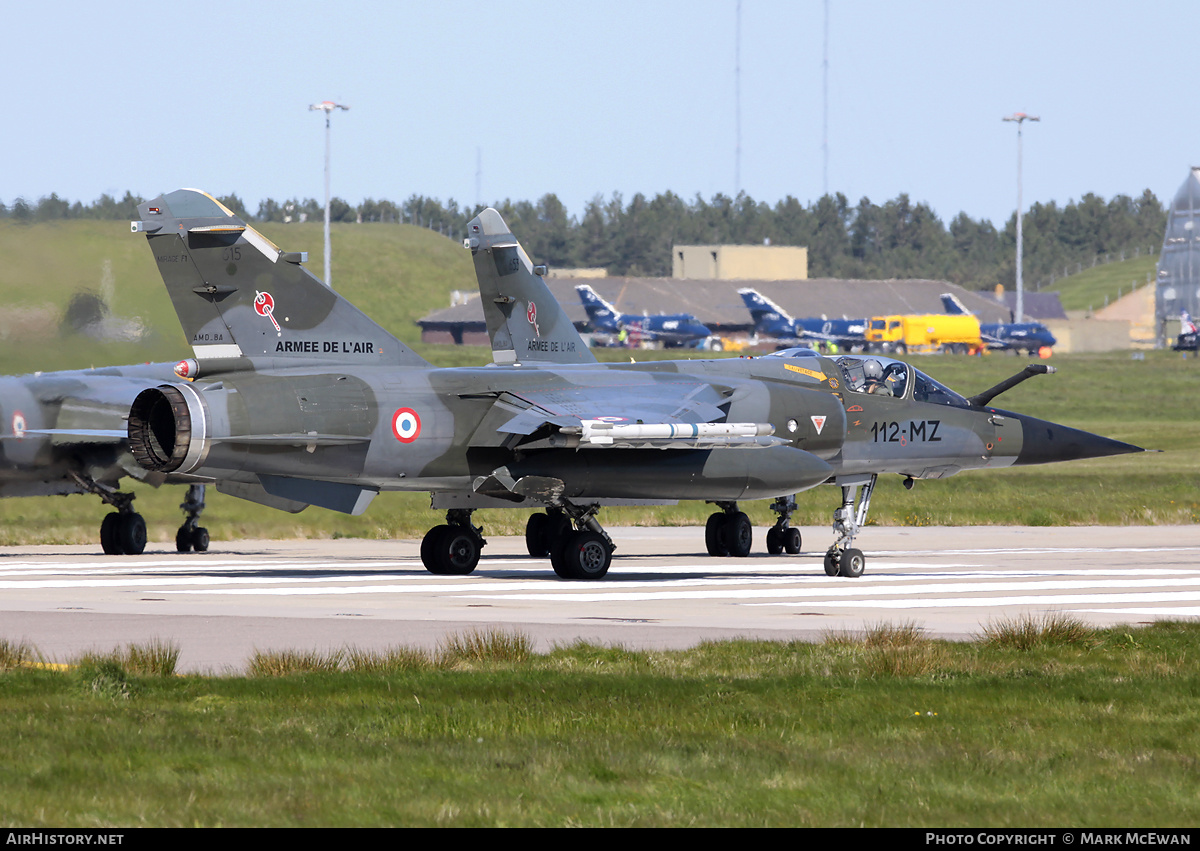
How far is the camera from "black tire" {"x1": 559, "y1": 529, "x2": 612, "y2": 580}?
21109mm

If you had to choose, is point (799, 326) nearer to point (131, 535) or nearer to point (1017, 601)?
point (131, 535)

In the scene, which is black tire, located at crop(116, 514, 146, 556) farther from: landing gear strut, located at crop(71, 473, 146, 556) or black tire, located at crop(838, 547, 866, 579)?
black tire, located at crop(838, 547, 866, 579)

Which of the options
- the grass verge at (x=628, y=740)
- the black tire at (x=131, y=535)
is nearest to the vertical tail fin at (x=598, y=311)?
the black tire at (x=131, y=535)

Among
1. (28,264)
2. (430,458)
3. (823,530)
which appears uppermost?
(28,264)

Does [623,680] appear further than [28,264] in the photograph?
No

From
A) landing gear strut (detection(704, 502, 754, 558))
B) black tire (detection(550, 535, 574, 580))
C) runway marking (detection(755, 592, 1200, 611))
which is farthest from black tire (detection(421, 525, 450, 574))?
runway marking (detection(755, 592, 1200, 611))

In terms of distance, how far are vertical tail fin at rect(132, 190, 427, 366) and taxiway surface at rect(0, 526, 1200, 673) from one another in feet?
10.1

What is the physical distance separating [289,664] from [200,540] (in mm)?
17835

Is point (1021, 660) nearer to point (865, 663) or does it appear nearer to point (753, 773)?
point (865, 663)

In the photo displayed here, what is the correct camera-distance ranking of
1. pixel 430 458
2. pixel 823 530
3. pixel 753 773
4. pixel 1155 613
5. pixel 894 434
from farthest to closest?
1. pixel 823 530
2. pixel 894 434
3. pixel 430 458
4. pixel 1155 613
5. pixel 753 773

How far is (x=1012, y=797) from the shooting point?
7.78 meters

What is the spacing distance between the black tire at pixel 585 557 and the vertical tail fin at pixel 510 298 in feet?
24.7

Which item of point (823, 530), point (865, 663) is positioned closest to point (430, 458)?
point (865, 663)

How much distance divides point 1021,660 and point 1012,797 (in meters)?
5.19
